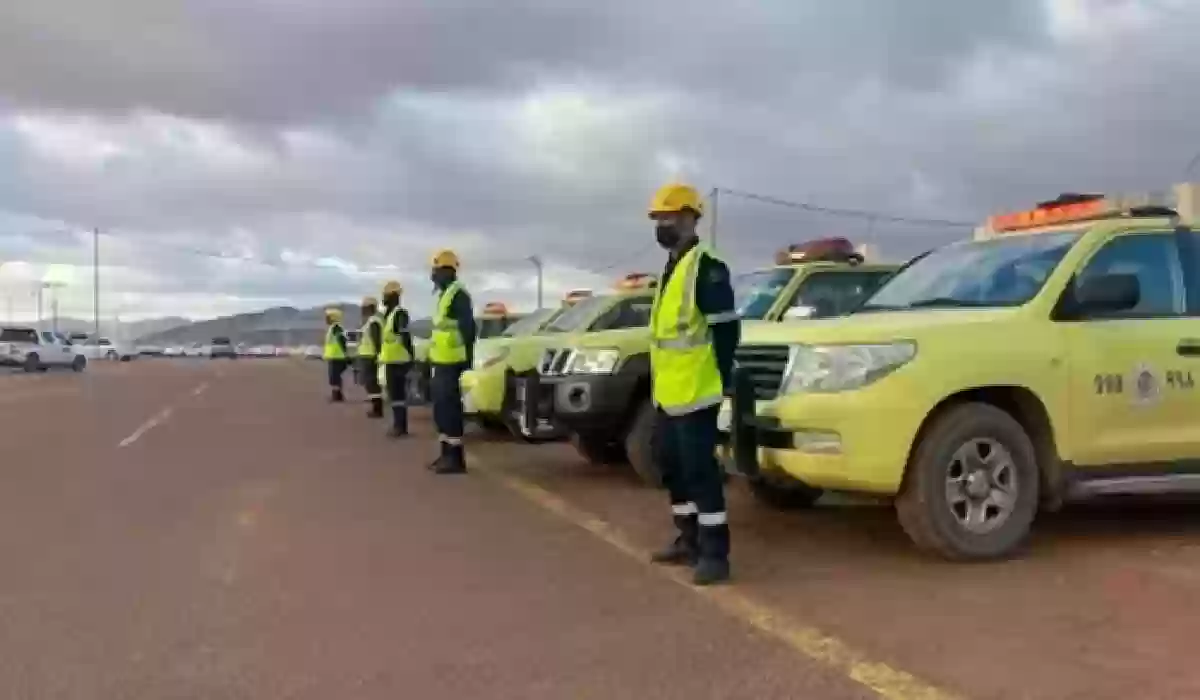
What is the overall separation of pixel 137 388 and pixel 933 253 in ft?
84.6

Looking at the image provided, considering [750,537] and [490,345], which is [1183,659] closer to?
[750,537]

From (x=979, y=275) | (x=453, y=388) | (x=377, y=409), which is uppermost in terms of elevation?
(x=979, y=275)

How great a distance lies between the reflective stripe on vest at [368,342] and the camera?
19688mm

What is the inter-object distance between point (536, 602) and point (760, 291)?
5.46 metres

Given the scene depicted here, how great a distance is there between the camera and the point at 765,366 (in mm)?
7141

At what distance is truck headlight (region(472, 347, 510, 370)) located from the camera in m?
12.7

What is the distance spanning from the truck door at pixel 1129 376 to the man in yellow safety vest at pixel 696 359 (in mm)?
1998

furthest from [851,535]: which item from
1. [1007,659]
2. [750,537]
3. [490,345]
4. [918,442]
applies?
[490,345]

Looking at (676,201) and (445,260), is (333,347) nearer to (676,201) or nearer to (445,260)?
(445,260)

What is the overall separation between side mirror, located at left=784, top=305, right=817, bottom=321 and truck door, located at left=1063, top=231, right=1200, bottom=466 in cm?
253

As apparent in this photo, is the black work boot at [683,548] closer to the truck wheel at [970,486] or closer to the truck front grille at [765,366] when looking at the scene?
the truck front grille at [765,366]

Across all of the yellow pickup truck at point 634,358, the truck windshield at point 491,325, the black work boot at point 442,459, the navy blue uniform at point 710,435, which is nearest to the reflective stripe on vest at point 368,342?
the truck windshield at point 491,325

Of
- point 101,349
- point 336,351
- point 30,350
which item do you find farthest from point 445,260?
point 101,349

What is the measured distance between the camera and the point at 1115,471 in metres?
7.04
